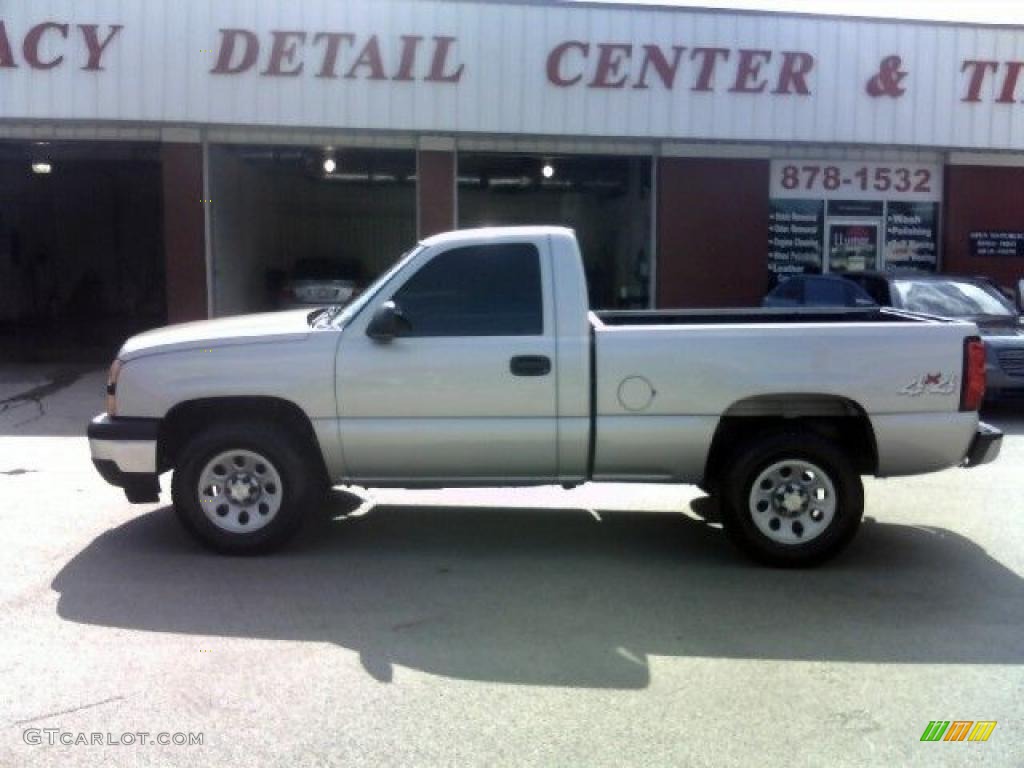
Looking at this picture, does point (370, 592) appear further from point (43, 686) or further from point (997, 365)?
point (997, 365)

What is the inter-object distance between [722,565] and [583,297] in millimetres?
1780

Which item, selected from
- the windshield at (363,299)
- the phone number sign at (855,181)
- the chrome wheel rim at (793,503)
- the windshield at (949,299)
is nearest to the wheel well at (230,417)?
the windshield at (363,299)

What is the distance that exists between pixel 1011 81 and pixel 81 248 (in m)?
20.6

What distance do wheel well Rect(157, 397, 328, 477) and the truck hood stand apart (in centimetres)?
34

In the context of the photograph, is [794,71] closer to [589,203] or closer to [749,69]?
[749,69]

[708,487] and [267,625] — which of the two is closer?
[267,625]

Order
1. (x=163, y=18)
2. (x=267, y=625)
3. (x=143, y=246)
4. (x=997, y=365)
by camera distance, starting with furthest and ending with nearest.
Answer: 1. (x=143, y=246)
2. (x=163, y=18)
3. (x=997, y=365)
4. (x=267, y=625)

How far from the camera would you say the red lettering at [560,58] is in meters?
15.1

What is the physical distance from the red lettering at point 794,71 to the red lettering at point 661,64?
5.10 feet

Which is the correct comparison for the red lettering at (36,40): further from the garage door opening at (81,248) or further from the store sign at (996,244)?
the store sign at (996,244)

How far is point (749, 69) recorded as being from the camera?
50.8 ft

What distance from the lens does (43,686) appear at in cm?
428

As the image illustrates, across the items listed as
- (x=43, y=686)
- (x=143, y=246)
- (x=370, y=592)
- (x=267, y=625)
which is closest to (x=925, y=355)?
(x=370, y=592)

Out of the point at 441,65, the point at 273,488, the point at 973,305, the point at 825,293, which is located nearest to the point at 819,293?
the point at 825,293
